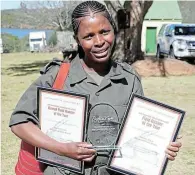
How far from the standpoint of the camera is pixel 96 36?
1.90 meters

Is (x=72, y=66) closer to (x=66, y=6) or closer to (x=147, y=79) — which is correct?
(x=147, y=79)

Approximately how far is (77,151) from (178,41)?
16325 mm

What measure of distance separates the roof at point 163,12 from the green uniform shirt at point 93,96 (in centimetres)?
3127

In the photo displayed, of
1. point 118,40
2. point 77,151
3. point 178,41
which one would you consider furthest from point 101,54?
point 178,41

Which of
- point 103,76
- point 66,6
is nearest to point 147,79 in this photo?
point 103,76

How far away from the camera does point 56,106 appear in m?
1.90

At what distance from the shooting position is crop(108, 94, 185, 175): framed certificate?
1.89 meters

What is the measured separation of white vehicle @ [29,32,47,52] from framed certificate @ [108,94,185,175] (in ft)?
103

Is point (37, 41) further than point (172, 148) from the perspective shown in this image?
Yes

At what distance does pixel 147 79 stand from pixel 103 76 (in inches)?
445

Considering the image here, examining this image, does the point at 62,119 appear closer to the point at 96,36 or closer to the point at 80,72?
the point at 80,72

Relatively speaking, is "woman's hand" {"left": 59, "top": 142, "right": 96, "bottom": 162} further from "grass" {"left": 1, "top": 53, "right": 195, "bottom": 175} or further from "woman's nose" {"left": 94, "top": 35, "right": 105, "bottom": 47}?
"grass" {"left": 1, "top": 53, "right": 195, "bottom": 175}

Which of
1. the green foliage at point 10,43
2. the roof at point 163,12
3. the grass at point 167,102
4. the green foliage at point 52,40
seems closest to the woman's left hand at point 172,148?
the grass at point 167,102

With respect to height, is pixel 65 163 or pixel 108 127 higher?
pixel 108 127
